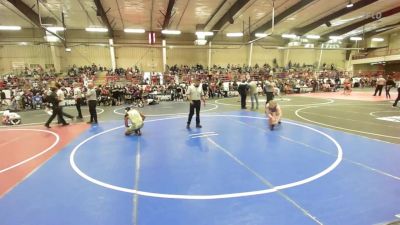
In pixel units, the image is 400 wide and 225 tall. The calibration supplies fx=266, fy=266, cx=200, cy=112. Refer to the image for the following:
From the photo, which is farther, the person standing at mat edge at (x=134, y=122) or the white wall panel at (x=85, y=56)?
the white wall panel at (x=85, y=56)

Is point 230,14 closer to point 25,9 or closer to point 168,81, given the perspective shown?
point 168,81

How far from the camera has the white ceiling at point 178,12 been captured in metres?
20.5

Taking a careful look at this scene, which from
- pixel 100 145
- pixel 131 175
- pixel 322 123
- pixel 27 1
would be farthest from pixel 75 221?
pixel 27 1

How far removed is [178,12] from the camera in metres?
23.2

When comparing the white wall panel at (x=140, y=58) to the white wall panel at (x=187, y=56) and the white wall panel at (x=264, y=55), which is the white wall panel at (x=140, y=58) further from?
the white wall panel at (x=264, y=55)

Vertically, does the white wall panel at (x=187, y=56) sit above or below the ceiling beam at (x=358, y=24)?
below

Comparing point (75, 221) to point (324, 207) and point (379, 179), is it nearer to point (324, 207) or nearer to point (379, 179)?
point (324, 207)

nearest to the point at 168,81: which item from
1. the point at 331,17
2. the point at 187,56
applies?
the point at 187,56

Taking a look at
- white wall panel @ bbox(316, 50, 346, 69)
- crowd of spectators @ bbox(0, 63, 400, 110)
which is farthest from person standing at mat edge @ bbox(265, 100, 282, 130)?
white wall panel @ bbox(316, 50, 346, 69)

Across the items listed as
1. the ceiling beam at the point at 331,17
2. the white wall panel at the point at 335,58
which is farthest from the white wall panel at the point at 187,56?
the white wall panel at the point at 335,58

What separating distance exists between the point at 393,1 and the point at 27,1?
30.1 metres

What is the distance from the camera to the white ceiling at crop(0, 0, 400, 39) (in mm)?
20491

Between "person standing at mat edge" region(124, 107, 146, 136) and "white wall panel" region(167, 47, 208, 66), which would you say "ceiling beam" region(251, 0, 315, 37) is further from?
"person standing at mat edge" region(124, 107, 146, 136)

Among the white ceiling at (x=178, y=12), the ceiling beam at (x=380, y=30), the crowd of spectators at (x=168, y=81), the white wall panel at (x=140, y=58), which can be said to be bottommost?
the crowd of spectators at (x=168, y=81)
